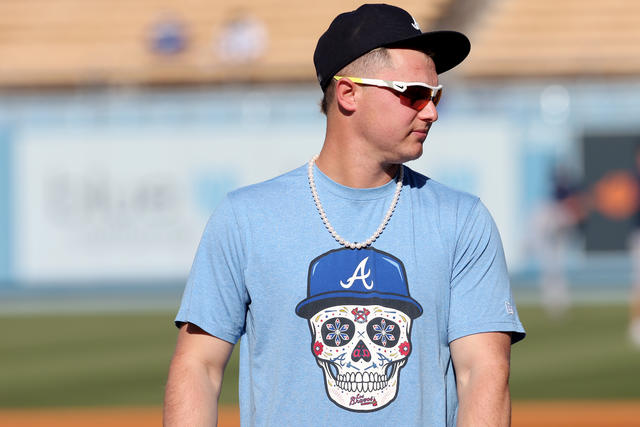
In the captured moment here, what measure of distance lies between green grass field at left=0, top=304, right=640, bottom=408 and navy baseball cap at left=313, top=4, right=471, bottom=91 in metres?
6.61

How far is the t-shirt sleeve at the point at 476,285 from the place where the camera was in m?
2.75

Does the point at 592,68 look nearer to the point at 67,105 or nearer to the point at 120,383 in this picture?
the point at 67,105

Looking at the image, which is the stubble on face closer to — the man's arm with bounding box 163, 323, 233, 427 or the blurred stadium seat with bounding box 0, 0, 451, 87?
the man's arm with bounding box 163, 323, 233, 427

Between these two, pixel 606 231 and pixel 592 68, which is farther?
pixel 592 68

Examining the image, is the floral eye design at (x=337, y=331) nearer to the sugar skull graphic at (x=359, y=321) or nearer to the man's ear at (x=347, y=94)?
the sugar skull graphic at (x=359, y=321)

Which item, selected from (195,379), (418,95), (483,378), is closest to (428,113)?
(418,95)

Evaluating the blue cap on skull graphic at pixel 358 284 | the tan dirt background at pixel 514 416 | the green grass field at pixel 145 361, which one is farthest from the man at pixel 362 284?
the green grass field at pixel 145 361

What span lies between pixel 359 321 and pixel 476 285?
312 millimetres

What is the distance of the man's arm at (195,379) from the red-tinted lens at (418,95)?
2.54 ft

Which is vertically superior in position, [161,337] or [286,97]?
[286,97]

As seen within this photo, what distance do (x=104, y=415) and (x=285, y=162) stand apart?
8.50 metres

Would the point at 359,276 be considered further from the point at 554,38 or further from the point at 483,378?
the point at 554,38

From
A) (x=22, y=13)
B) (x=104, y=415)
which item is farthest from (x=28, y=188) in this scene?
(x=104, y=415)

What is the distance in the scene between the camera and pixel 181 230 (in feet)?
54.9
